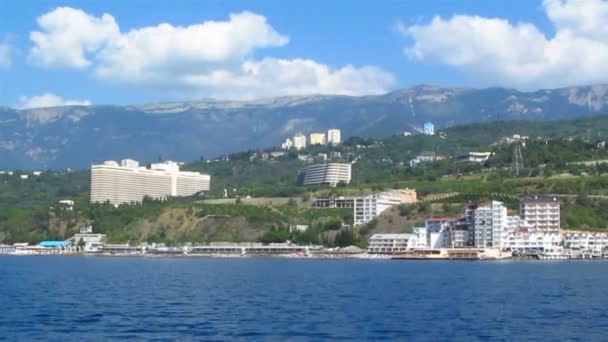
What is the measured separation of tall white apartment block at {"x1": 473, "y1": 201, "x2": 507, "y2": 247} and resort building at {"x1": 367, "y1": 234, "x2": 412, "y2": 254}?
9.92m

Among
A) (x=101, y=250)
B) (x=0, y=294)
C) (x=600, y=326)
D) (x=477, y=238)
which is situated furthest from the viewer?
(x=101, y=250)

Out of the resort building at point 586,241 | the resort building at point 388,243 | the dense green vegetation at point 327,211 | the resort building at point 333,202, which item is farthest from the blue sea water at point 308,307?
the resort building at point 333,202

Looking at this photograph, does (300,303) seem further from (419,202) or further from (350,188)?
(350,188)

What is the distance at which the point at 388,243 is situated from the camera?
14775cm

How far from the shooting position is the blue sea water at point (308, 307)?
4800 cm

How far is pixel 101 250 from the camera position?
17325cm

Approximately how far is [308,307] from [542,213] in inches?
3559

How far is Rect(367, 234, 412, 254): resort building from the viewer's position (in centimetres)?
14562

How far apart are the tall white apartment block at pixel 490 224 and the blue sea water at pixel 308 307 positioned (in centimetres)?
4685

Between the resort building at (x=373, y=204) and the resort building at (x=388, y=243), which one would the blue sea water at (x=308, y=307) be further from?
the resort building at (x=373, y=204)

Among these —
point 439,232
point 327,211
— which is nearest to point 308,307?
point 439,232

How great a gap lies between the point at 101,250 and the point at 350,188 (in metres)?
45.6

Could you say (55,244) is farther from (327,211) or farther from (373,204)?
(373,204)

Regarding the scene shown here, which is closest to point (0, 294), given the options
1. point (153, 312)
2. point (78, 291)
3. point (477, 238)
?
point (78, 291)
